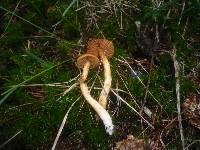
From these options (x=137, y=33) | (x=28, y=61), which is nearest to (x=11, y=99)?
(x=28, y=61)

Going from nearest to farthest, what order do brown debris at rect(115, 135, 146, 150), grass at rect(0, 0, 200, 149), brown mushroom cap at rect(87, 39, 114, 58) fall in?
1. brown debris at rect(115, 135, 146, 150)
2. grass at rect(0, 0, 200, 149)
3. brown mushroom cap at rect(87, 39, 114, 58)

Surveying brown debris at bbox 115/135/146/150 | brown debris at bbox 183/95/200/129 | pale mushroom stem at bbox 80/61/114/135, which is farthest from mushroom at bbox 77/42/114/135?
brown debris at bbox 183/95/200/129

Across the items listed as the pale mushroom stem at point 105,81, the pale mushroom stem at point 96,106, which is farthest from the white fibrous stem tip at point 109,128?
the pale mushroom stem at point 105,81

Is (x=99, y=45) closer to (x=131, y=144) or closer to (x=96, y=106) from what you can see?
(x=96, y=106)

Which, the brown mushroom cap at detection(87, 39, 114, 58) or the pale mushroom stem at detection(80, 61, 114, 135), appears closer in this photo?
the pale mushroom stem at detection(80, 61, 114, 135)

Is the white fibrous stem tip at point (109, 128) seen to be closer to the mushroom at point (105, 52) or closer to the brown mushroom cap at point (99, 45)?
the mushroom at point (105, 52)

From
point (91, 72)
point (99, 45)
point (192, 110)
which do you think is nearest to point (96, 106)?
point (91, 72)

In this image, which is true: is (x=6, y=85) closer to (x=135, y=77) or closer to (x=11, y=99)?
(x=11, y=99)

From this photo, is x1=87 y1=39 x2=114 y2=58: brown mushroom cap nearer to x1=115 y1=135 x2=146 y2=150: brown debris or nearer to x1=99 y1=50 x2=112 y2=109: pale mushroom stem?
x1=99 y1=50 x2=112 y2=109: pale mushroom stem
